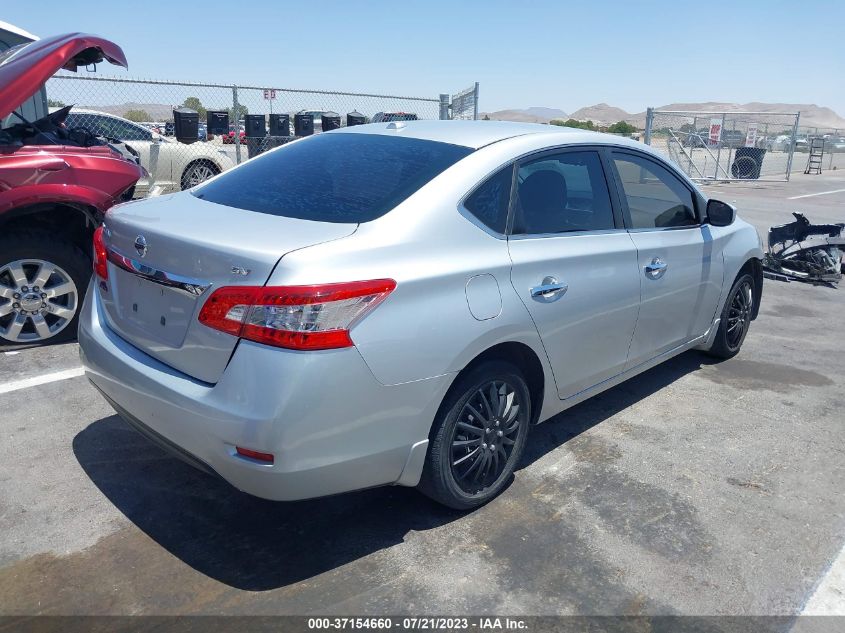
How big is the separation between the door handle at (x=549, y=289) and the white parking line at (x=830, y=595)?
1.58 metres

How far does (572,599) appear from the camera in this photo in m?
2.71

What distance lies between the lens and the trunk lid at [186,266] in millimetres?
2572

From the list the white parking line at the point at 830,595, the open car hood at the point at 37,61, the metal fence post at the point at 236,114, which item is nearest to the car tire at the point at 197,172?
the metal fence post at the point at 236,114

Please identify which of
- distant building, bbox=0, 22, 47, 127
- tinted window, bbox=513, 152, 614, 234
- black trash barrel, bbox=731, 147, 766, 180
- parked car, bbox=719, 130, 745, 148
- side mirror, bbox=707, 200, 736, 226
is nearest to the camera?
tinted window, bbox=513, 152, 614, 234

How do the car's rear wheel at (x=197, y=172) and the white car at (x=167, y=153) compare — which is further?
the car's rear wheel at (x=197, y=172)

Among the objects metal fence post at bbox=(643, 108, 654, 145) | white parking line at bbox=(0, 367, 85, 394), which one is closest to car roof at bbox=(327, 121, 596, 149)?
white parking line at bbox=(0, 367, 85, 394)

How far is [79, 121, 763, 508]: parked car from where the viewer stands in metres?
2.50

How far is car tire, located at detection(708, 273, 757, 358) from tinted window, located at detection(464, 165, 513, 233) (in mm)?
2525

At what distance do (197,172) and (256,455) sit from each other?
33.7 feet

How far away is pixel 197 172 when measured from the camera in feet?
38.9

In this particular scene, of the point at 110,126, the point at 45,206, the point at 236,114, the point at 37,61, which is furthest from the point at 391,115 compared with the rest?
the point at 45,206

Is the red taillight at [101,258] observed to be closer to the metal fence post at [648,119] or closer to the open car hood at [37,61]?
the open car hood at [37,61]

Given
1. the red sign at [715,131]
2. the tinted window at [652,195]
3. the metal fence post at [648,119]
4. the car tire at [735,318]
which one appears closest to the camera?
the tinted window at [652,195]

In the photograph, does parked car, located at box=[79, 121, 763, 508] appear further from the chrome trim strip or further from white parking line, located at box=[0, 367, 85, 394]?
white parking line, located at box=[0, 367, 85, 394]
